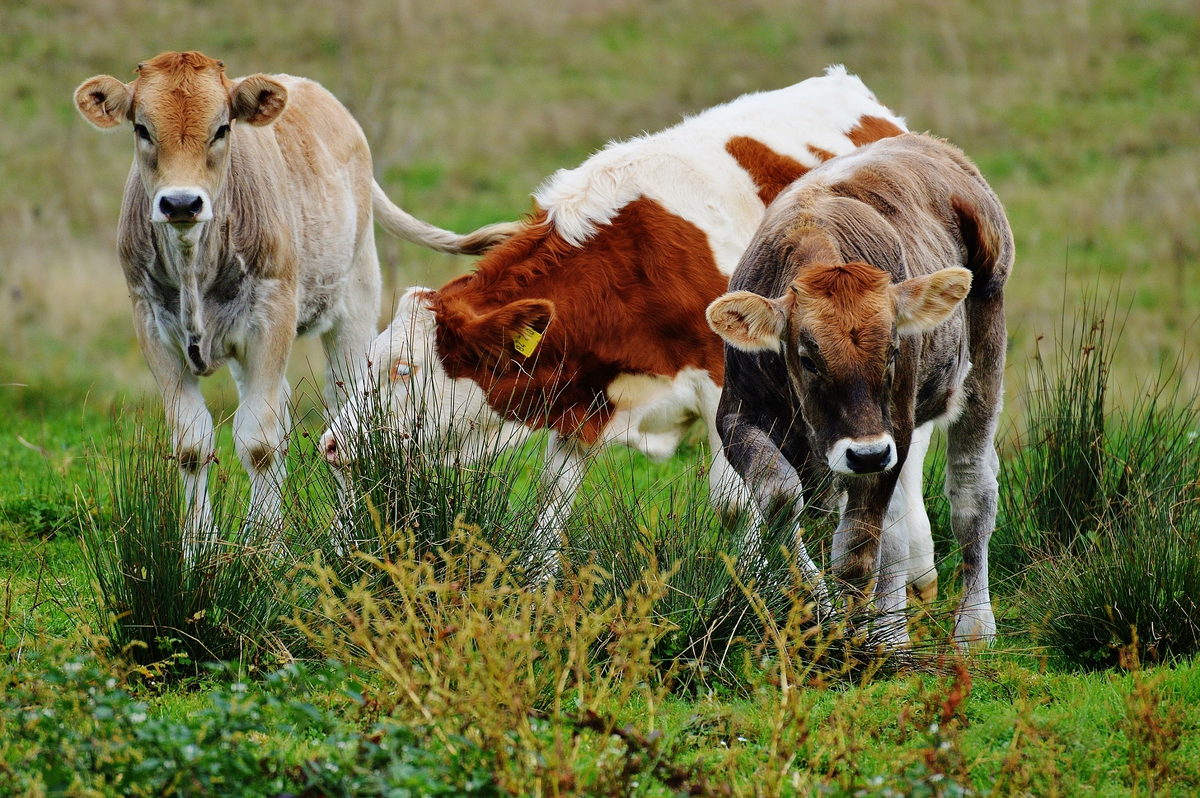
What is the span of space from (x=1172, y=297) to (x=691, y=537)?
13.6m

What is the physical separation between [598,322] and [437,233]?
1951 mm

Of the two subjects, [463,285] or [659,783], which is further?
[463,285]

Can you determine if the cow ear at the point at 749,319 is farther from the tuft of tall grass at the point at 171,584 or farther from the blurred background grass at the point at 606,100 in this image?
the blurred background grass at the point at 606,100

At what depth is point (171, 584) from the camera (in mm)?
5047

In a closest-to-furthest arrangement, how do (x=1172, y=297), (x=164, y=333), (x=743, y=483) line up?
(x=743, y=483)
(x=164, y=333)
(x=1172, y=297)

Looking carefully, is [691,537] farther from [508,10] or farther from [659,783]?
[508,10]

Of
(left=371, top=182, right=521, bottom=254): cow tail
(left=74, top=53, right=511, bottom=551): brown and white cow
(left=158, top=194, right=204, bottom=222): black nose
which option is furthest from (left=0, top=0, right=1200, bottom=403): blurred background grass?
(left=158, top=194, right=204, bottom=222): black nose

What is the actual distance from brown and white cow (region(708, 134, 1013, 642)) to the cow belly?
3.32ft

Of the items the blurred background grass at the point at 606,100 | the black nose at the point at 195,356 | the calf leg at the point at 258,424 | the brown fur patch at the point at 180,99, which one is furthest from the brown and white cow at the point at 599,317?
the blurred background grass at the point at 606,100

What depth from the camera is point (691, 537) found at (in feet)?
17.6

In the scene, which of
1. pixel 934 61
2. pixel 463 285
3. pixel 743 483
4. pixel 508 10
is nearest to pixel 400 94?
pixel 508 10

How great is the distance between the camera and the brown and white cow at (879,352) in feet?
15.7

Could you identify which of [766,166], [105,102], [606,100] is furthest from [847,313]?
[606,100]

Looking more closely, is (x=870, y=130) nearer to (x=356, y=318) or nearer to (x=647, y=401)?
(x=647, y=401)
